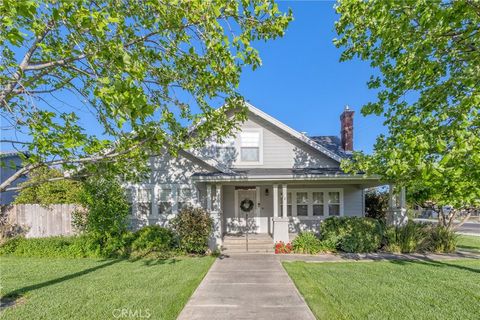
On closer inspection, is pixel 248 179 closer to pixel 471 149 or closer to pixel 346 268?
pixel 346 268

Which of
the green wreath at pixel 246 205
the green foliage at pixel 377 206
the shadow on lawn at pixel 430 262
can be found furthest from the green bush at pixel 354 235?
the green foliage at pixel 377 206

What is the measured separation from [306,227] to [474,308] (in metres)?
7.96

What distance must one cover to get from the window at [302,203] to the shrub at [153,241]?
19.9 feet

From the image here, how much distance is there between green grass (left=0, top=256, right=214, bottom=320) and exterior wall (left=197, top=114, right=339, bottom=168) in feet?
17.6

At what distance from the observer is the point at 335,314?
4.81m

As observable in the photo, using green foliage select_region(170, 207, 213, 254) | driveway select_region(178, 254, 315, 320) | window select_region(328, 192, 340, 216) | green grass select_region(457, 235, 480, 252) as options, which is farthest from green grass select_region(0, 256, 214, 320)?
green grass select_region(457, 235, 480, 252)

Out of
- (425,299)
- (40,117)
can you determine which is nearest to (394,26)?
(425,299)

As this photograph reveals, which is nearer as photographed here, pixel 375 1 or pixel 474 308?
pixel 474 308

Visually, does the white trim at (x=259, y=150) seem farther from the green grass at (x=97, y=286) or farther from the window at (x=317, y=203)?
the green grass at (x=97, y=286)

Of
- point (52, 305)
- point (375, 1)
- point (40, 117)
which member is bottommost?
point (52, 305)

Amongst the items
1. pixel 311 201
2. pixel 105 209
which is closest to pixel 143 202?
pixel 105 209

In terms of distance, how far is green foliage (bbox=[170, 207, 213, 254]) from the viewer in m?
10.0

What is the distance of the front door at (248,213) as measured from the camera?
13.2 metres

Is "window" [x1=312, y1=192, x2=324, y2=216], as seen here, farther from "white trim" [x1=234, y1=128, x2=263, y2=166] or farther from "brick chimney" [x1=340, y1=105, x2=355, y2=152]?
"brick chimney" [x1=340, y1=105, x2=355, y2=152]
